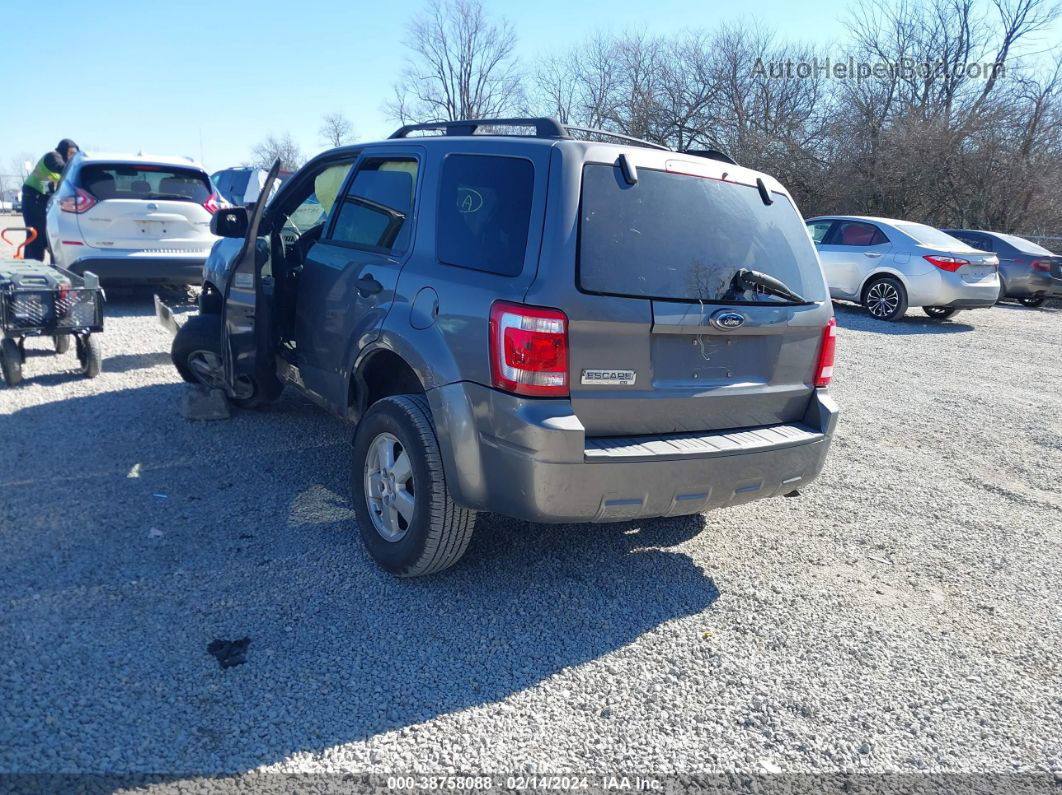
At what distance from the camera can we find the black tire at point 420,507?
3299 mm

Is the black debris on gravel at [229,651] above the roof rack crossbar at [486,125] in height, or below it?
below

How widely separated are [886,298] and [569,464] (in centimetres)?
1149

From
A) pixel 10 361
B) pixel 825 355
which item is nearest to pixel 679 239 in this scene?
pixel 825 355

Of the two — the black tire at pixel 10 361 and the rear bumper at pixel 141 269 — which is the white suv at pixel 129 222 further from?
the black tire at pixel 10 361

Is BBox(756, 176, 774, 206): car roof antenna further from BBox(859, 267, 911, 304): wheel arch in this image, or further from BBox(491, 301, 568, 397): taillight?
BBox(859, 267, 911, 304): wheel arch

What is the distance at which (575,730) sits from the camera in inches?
105

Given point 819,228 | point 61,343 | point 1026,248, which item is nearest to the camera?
point 61,343

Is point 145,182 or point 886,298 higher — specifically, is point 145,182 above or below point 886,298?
above

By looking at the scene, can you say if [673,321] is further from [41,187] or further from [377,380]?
[41,187]

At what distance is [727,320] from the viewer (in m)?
3.33

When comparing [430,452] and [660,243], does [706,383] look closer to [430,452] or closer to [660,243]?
[660,243]

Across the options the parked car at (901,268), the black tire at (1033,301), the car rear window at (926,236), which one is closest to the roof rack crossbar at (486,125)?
the parked car at (901,268)

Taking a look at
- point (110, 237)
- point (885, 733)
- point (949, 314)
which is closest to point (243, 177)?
point (110, 237)

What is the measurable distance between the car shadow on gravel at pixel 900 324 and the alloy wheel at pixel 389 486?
32.9 ft
